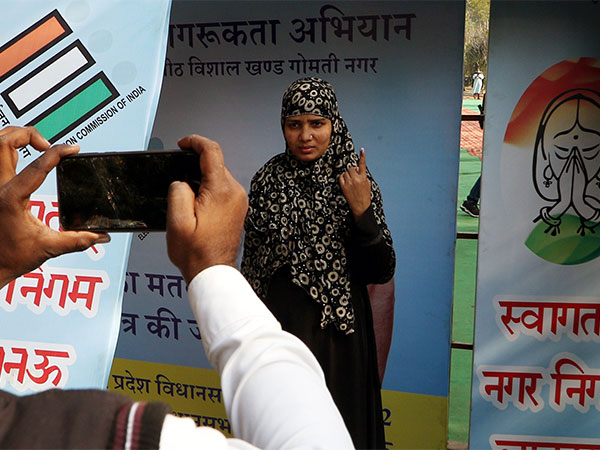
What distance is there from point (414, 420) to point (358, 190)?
1.25 metres

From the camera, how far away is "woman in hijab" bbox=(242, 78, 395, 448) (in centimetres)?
198

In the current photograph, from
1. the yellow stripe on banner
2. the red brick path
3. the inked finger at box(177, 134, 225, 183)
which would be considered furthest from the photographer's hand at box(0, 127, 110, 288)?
the red brick path

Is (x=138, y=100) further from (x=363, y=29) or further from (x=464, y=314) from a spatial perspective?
(x=464, y=314)

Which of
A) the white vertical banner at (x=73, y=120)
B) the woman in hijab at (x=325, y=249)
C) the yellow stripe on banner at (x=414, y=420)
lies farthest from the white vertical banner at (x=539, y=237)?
the white vertical banner at (x=73, y=120)

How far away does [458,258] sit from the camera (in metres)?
5.88

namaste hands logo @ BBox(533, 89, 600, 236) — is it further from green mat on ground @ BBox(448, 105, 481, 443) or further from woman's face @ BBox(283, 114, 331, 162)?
green mat on ground @ BBox(448, 105, 481, 443)

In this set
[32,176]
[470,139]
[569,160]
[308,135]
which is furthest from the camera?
[470,139]

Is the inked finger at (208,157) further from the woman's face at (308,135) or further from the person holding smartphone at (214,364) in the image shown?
the woman's face at (308,135)

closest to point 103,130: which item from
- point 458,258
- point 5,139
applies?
point 5,139

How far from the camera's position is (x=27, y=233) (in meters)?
0.91

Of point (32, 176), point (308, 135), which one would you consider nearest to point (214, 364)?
point (32, 176)

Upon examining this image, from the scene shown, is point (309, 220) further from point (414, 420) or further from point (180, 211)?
point (180, 211)

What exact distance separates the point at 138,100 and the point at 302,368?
0.96 metres

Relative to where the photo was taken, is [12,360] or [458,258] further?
[458,258]
